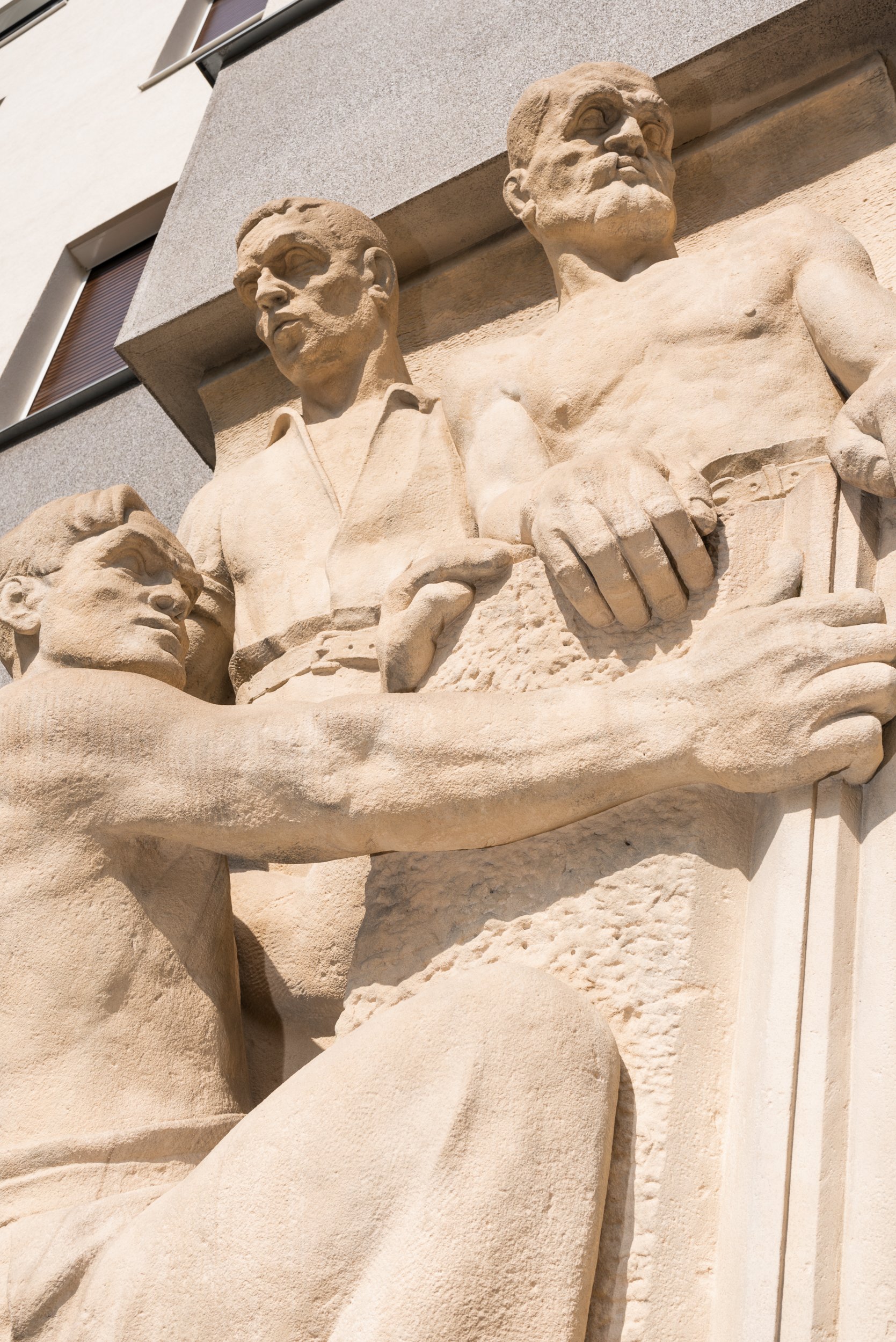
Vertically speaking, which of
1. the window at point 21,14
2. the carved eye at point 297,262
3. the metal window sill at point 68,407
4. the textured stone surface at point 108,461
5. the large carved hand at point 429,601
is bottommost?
the textured stone surface at point 108,461

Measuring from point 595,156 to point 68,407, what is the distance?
3094 mm

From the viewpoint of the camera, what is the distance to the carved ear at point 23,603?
110 inches

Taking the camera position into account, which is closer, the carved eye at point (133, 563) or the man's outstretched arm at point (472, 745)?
the man's outstretched arm at point (472, 745)

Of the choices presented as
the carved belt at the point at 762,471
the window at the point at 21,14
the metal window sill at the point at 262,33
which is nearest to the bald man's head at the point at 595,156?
the carved belt at the point at 762,471

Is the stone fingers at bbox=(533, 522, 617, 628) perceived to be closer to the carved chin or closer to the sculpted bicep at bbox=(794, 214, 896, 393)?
the sculpted bicep at bbox=(794, 214, 896, 393)

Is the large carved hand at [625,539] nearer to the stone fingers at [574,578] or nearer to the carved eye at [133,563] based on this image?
the stone fingers at [574,578]

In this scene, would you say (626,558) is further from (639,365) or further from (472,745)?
(639,365)

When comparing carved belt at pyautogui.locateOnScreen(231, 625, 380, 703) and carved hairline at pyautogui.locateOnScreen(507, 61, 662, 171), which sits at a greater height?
carved hairline at pyautogui.locateOnScreen(507, 61, 662, 171)

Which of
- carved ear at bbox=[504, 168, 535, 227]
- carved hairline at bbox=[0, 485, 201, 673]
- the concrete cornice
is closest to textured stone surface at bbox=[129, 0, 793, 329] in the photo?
the concrete cornice

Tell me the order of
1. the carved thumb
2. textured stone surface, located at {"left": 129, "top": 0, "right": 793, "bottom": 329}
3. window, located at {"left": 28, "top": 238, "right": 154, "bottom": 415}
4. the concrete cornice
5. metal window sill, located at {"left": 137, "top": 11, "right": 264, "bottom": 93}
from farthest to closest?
1. metal window sill, located at {"left": 137, "top": 11, "right": 264, "bottom": 93}
2. window, located at {"left": 28, "top": 238, "right": 154, "bottom": 415}
3. textured stone surface, located at {"left": 129, "top": 0, "right": 793, "bottom": 329}
4. the concrete cornice
5. the carved thumb

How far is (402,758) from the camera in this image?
7.27 feet

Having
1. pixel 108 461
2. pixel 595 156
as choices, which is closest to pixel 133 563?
pixel 595 156

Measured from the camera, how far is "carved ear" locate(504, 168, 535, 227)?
11.4 ft

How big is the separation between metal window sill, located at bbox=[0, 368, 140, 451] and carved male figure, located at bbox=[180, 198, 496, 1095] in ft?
6.21
